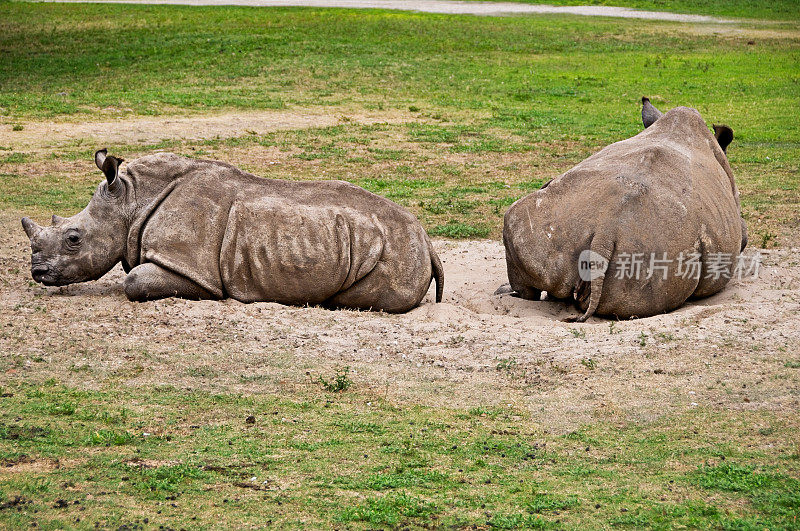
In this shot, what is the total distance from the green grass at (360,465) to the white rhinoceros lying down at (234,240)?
7.24ft

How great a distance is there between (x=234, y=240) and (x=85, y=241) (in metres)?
1.44

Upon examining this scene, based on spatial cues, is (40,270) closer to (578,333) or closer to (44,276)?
(44,276)

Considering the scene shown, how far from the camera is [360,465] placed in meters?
6.21

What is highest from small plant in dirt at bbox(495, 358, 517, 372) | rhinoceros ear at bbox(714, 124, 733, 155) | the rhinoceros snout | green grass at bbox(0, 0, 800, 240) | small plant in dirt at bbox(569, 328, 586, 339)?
rhinoceros ear at bbox(714, 124, 733, 155)

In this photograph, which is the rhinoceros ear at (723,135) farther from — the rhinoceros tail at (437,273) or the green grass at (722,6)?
the green grass at (722,6)

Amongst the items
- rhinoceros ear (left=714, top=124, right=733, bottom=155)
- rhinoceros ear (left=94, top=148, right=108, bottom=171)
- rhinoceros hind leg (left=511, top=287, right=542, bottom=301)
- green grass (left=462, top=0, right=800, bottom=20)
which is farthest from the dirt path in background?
green grass (left=462, top=0, right=800, bottom=20)

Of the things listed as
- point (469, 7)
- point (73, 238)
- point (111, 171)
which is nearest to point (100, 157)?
point (111, 171)

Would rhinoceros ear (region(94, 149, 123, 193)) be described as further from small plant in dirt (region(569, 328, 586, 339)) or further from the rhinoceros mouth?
small plant in dirt (region(569, 328, 586, 339))

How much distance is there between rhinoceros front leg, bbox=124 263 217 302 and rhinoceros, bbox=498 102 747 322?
317 centimetres

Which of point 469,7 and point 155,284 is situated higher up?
point 155,284

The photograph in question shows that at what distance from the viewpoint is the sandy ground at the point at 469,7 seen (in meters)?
40.4

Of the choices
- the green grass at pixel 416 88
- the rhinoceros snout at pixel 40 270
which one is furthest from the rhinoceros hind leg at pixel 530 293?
the rhinoceros snout at pixel 40 270

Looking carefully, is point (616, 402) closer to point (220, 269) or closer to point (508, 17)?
point (220, 269)

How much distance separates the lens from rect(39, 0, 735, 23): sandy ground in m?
40.4
